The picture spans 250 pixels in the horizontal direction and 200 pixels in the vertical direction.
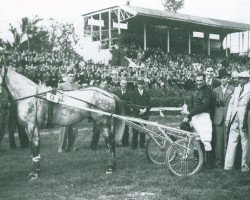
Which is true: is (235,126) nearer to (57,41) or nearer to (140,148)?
(140,148)

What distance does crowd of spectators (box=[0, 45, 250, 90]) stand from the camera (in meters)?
21.9

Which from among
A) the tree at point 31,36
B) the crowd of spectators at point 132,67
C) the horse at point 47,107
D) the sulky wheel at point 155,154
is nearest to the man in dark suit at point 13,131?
the horse at point 47,107

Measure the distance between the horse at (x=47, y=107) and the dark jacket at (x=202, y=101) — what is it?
5.72 ft

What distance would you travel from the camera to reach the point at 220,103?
376 inches

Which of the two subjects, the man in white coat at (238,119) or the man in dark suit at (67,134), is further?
the man in dark suit at (67,134)

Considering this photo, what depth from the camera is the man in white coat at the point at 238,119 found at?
886 centimetres

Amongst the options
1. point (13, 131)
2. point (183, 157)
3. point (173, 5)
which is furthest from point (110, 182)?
point (173, 5)

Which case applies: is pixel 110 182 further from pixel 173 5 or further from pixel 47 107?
pixel 173 5

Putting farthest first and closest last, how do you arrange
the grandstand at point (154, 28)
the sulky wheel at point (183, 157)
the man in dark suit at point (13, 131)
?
the grandstand at point (154, 28) → the man in dark suit at point (13, 131) → the sulky wheel at point (183, 157)

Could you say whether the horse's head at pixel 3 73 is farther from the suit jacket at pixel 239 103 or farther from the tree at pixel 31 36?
the tree at pixel 31 36

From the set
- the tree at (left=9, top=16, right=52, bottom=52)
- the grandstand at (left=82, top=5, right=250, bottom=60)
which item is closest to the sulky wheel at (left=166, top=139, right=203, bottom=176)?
the grandstand at (left=82, top=5, right=250, bottom=60)

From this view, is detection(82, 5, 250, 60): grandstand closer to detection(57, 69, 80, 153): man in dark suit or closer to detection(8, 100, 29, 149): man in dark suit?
detection(8, 100, 29, 149): man in dark suit

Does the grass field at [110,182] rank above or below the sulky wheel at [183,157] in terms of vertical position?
below

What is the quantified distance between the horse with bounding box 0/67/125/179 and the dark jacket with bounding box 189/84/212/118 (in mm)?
1744
